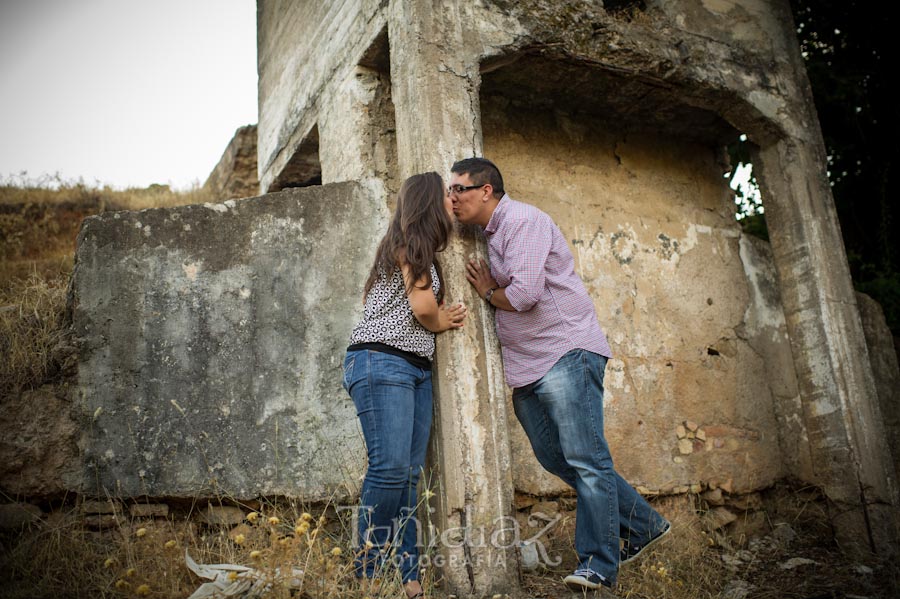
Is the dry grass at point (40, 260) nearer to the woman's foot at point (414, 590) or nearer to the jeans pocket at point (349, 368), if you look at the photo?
the jeans pocket at point (349, 368)

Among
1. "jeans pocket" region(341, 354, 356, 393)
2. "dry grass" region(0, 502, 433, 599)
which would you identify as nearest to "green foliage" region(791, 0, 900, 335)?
"jeans pocket" region(341, 354, 356, 393)

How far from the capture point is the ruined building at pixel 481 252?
4047 millimetres

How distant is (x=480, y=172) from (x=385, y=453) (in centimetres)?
152

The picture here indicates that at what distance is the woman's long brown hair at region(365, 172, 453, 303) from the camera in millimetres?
3475

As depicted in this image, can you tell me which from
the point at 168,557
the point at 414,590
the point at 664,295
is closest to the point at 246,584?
the point at 168,557

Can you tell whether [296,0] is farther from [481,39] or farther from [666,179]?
[666,179]

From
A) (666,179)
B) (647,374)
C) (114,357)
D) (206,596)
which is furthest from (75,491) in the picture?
(666,179)

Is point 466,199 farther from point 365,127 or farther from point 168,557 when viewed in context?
point 168,557

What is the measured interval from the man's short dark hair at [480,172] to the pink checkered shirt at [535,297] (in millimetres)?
96

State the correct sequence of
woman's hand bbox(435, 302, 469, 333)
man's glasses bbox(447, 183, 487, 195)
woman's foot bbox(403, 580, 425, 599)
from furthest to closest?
man's glasses bbox(447, 183, 487, 195) → woman's hand bbox(435, 302, 469, 333) → woman's foot bbox(403, 580, 425, 599)

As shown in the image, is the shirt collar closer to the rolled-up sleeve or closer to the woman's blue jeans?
the rolled-up sleeve

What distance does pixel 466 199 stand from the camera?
3770 millimetres

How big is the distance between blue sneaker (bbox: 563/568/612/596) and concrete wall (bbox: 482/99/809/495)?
1.66m

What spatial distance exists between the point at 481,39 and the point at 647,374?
261 cm
